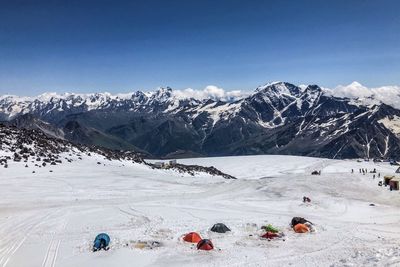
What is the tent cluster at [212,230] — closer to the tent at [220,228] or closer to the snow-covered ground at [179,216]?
the tent at [220,228]

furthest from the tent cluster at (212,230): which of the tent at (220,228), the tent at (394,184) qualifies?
the tent at (394,184)

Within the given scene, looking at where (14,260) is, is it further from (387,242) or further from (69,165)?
(69,165)

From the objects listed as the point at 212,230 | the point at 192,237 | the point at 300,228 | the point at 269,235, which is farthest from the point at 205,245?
the point at 300,228

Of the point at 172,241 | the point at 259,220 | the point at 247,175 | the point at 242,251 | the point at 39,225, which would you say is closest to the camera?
the point at 242,251

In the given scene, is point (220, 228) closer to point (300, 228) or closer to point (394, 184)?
point (300, 228)

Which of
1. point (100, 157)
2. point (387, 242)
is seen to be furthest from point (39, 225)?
point (100, 157)

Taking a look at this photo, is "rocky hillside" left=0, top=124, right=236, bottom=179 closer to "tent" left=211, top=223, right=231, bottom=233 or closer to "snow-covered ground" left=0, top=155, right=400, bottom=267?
"snow-covered ground" left=0, top=155, right=400, bottom=267

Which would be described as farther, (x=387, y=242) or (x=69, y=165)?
(x=69, y=165)
